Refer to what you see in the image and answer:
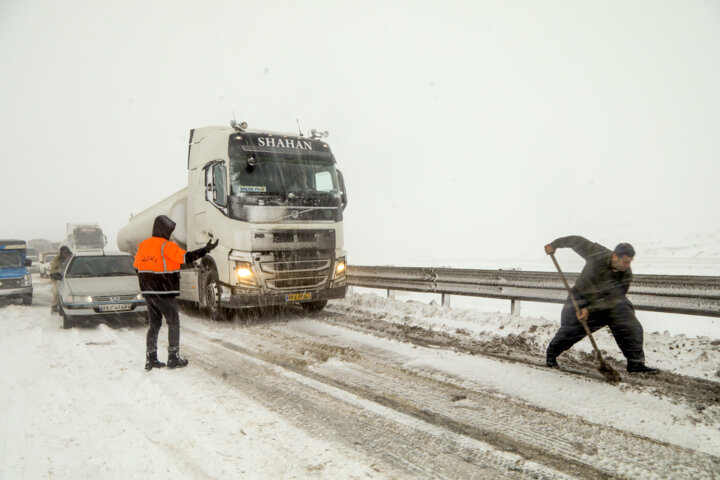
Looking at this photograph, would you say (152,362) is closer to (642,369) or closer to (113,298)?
(113,298)

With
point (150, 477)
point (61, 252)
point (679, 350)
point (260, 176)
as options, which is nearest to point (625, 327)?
point (679, 350)

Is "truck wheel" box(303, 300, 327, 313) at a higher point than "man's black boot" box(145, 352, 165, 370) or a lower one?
higher

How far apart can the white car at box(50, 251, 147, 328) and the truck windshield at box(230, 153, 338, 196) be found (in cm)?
303

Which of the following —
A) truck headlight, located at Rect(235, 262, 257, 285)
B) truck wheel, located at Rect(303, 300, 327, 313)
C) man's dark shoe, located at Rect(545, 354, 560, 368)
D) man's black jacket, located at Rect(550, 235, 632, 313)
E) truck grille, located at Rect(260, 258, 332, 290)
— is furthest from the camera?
truck wheel, located at Rect(303, 300, 327, 313)

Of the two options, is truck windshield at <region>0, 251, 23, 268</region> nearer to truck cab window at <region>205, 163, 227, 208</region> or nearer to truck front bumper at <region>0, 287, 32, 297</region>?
truck front bumper at <region>0, 287, 32, 297</region>

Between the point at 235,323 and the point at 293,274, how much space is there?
153 centimetres

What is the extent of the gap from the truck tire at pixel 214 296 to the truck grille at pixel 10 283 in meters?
7.37

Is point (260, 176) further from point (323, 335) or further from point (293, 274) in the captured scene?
point (323, 335)

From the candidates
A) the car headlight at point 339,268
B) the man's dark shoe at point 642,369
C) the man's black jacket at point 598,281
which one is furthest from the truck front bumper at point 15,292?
the man's dark shoe at point 642,369

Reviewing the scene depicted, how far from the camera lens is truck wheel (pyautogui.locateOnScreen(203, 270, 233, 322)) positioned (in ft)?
25.6

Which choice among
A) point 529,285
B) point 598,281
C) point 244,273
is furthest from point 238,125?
point 598,281

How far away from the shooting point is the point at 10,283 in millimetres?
11812

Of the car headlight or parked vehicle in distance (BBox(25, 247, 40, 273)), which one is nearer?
the car headlight

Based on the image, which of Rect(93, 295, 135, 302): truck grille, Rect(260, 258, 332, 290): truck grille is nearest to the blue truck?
Rect(93, 295, 135, 302): truck grille
